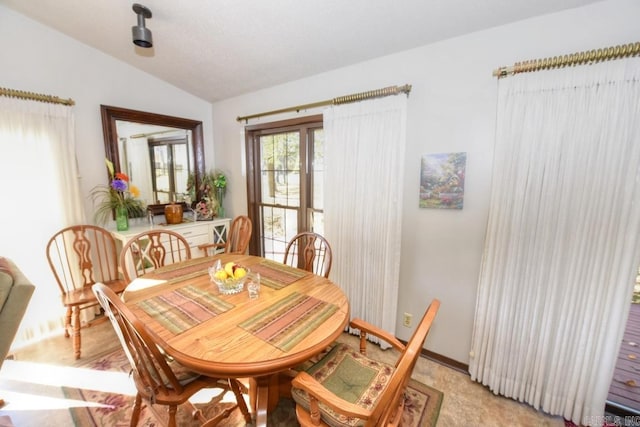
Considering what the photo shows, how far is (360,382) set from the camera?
4.15 feet

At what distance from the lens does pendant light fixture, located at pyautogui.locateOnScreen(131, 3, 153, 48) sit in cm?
173

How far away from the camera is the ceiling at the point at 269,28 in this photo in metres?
1.60

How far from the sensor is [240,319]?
1287 mm

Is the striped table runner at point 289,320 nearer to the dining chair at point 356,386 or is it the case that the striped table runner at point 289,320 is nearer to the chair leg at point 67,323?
the dining chair at point 356,386

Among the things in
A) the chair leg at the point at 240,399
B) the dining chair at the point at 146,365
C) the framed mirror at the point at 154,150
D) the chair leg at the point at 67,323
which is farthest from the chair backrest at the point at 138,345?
the framed mirror at the point at 154,150

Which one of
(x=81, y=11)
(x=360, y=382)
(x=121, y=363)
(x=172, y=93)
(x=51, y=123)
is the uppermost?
(x=81, y=11)

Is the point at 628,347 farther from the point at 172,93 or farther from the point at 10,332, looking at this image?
the point at 172,93

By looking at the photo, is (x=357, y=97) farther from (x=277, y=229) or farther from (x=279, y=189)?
(x=277, y=229)

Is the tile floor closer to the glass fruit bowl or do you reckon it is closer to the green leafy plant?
the green leafy plant

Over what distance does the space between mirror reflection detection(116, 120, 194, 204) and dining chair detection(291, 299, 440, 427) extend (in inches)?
109

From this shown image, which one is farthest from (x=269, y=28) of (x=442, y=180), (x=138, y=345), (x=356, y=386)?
(x=356, y=386)

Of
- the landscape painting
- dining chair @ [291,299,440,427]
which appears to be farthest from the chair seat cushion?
the landscape painting

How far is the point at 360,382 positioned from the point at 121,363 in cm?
197

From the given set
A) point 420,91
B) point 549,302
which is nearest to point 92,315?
point 420,91
